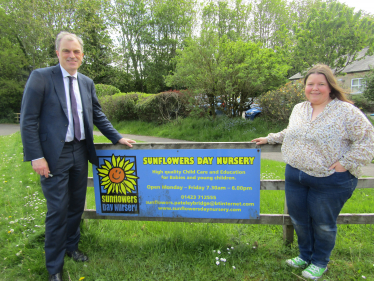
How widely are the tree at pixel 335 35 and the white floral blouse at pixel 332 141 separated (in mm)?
17986

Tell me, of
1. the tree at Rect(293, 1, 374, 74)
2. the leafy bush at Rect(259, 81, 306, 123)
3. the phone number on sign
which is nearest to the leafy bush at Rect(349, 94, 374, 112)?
the tree at Rect(293, 1, 374, 74)

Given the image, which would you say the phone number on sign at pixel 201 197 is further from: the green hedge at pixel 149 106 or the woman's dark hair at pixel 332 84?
the green hedge at pixel 149 106

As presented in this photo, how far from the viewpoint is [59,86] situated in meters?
2.40

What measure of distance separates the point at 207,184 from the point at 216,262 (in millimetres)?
Result: 774

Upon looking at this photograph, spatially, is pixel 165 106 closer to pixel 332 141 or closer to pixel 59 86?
pixel 59 86

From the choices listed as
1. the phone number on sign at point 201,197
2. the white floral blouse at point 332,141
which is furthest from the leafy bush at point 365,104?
the phone number on sign at point 201,197

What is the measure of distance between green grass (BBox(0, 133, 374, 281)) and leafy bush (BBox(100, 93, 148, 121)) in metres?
12.8

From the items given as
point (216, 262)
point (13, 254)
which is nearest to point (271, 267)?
point (216, 262)

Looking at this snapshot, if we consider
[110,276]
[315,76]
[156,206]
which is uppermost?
[315,76]

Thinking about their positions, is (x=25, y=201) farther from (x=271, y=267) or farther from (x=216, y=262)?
(x=271, y=267)

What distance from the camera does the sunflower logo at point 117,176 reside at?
2.81 meters

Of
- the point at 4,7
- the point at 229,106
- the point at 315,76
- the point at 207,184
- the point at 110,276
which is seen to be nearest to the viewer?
the point at 315,76

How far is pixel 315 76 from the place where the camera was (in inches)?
85.8

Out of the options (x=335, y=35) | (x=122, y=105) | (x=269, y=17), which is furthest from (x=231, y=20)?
(x=122, y=105)
